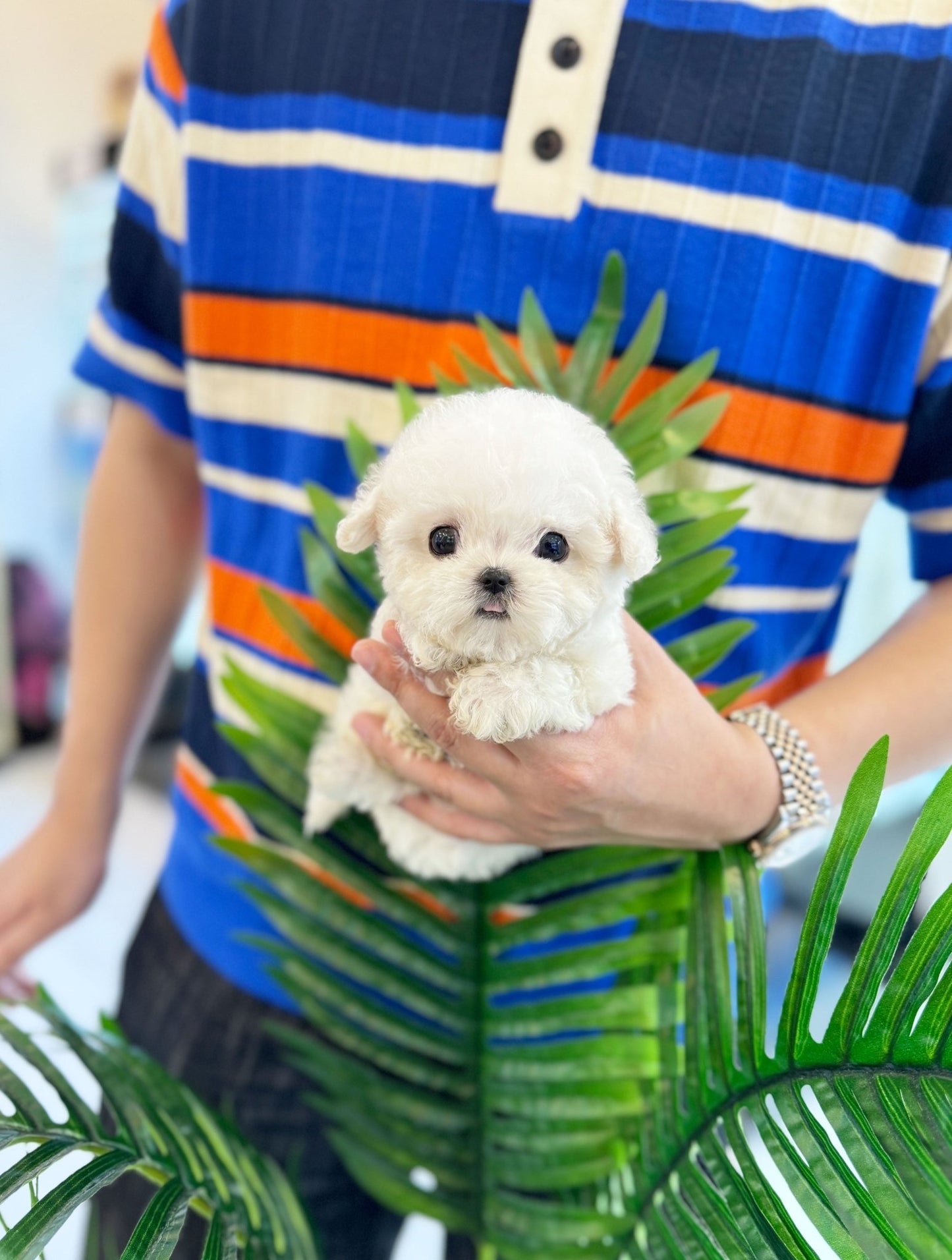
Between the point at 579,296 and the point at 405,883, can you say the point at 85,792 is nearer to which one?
the point at 405,883

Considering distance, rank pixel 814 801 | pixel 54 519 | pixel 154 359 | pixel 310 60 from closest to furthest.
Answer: pixel 814 801 < pixel 310 60 < pixel 154 359 < pixel 54 519

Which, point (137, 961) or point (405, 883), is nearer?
point (405, 883)

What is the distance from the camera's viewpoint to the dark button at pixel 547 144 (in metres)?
0.53

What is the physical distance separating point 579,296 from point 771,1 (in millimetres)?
184

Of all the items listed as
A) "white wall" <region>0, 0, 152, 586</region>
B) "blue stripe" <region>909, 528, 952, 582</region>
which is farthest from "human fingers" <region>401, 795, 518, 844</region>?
"white wall" <region>0, 0, 152, 586</region>

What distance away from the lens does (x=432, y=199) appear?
57 centimetres

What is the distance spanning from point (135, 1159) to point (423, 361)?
46cm

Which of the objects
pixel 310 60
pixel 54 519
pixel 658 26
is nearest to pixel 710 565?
pixel 658 26

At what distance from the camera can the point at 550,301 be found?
1.86 feet

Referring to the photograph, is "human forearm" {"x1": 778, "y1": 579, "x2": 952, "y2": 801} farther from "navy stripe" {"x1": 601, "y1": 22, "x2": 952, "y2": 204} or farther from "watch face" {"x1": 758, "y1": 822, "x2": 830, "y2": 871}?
"navy stripe" {"x1": 601, "y1": 22, "x2": 952, "y2": 204}

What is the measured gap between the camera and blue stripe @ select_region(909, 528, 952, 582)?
58 centimetres

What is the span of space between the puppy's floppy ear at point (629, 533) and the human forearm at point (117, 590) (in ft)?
1.73

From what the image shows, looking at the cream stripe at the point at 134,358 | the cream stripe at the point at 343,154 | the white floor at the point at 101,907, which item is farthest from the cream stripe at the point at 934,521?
the white floor at the point at 101,907

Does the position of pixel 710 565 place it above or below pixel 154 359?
below
